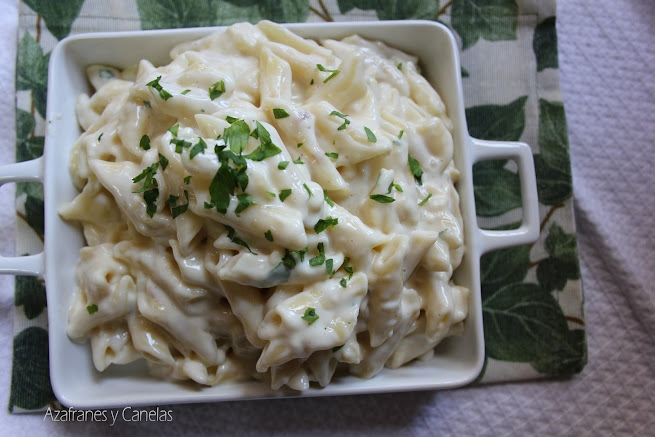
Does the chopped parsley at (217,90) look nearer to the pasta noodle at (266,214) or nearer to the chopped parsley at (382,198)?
the pasta noodle at (266,214)

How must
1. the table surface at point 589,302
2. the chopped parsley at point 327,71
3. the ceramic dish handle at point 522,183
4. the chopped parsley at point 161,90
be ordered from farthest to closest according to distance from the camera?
the table surface at point 589,302
the ceramic dish handle at point 522,183
the chopped parsley at point 327,71
the chopped parsley at point 161,90

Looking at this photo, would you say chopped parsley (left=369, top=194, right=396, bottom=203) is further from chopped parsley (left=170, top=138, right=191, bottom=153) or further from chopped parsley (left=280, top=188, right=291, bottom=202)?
chopped parsley (left=170, top=138, right=191, bottom=153)

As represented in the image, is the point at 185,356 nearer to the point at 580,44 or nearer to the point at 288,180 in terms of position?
the point at 288,180

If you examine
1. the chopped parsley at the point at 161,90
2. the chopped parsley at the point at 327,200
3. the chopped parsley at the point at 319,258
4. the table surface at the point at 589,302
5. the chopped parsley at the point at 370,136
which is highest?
the chopped parsley at the point at 161,90

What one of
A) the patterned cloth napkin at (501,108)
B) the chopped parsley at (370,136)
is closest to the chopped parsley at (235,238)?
the chopped parsley at (370,136)

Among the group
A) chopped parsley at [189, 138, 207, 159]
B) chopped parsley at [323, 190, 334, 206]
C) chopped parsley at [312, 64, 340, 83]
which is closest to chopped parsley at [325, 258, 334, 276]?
chopped parsley at [323, 190, 334, 206]

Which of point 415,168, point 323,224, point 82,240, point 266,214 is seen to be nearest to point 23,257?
point 82,240
